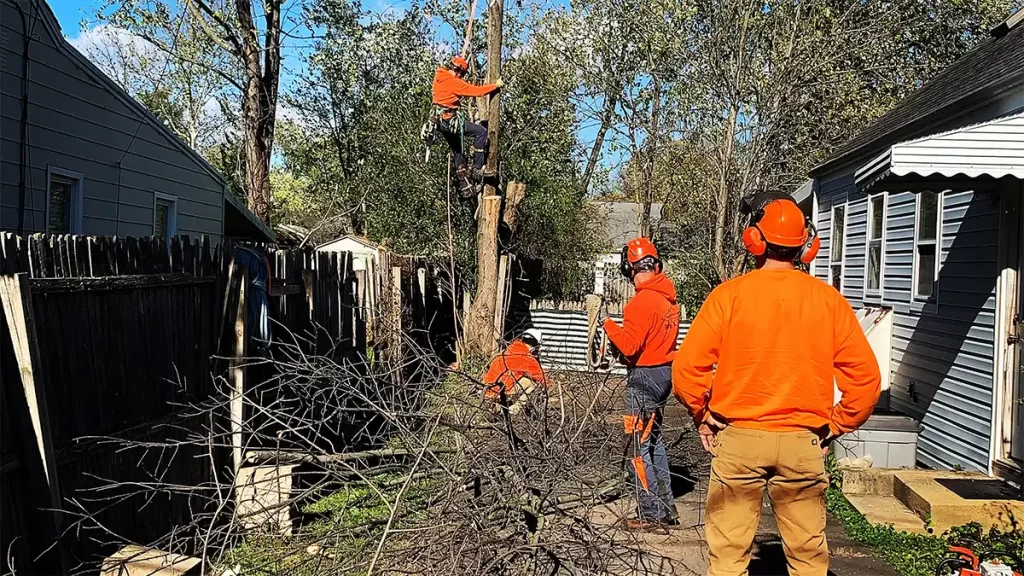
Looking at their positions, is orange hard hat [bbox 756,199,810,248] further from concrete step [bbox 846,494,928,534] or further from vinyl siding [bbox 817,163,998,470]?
vinyl siding [bbox 817,163,998,470]

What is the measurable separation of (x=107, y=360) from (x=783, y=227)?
3862mm

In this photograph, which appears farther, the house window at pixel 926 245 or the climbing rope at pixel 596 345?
the house window at pixel 926 245

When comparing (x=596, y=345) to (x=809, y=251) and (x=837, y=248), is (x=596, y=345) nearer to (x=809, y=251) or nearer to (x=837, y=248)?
(x=837, y=248)

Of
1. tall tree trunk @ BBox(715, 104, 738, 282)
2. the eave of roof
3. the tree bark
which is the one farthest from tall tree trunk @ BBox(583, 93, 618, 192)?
the eave of roof

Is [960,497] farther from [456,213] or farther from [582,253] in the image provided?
[582,253]

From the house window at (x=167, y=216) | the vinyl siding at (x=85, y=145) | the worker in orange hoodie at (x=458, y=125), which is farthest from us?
the house window at (x=167, y=216)

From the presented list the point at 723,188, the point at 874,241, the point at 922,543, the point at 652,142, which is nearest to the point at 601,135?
the point at 652,142

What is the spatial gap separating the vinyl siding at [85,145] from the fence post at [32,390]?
5.32 m

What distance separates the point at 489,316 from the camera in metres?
10.8

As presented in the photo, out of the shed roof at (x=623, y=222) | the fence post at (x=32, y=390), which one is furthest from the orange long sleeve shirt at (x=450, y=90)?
the shed roof at (x=623, y=222)

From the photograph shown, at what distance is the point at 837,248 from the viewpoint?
13.5 meters

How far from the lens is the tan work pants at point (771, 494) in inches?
146

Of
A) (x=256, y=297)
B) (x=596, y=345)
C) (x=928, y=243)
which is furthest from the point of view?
Answer: (x=596, y=345)

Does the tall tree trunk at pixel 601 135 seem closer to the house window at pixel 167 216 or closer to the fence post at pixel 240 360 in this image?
the house window at pixel 167 216
